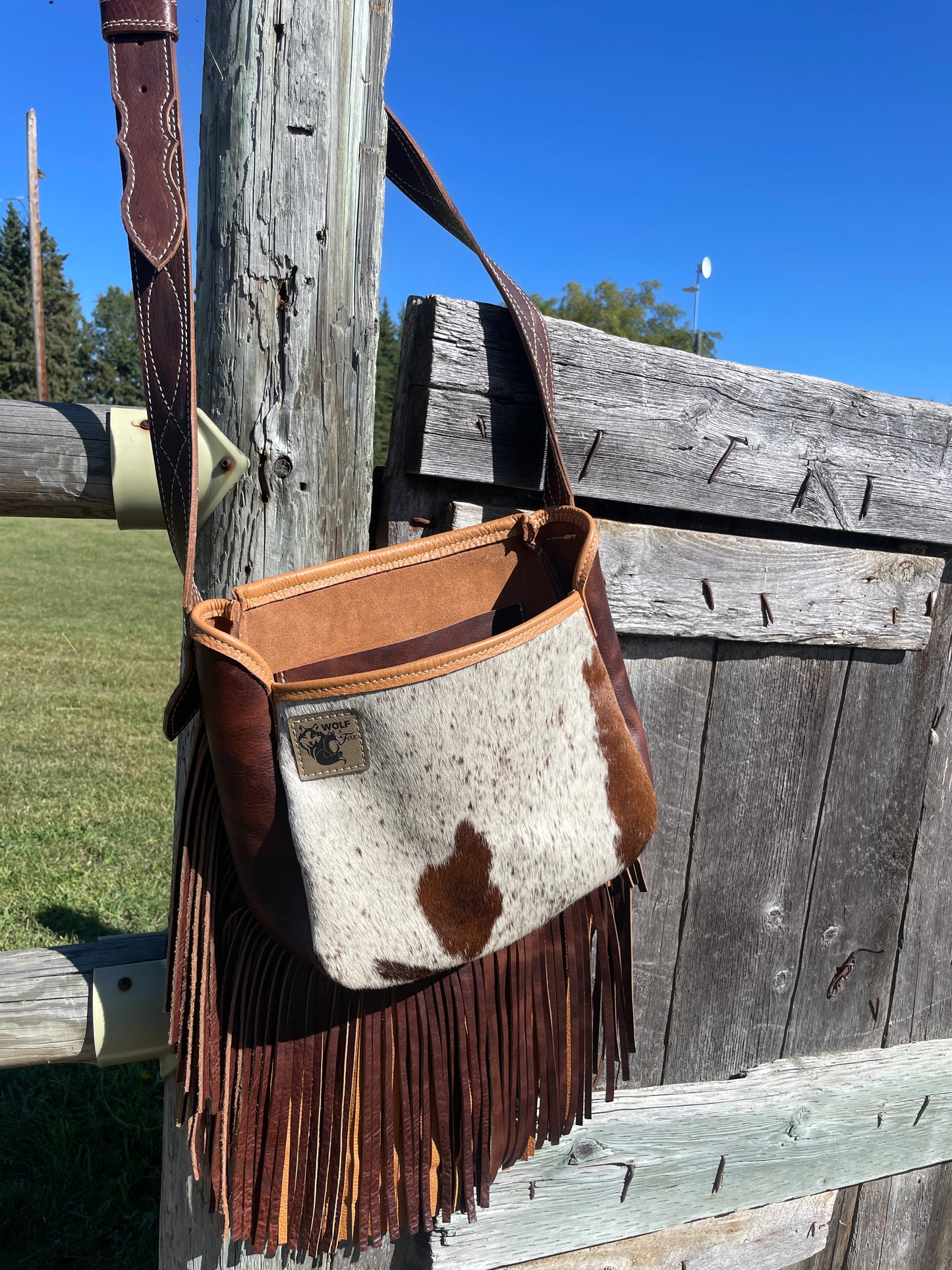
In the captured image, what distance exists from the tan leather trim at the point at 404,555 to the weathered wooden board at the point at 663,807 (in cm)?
36

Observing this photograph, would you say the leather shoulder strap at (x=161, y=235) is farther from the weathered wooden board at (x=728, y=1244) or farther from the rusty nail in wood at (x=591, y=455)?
the weathered wooden board at (x=728, y=1244)

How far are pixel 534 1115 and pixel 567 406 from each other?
1015 mm

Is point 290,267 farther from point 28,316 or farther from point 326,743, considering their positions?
point 28,316

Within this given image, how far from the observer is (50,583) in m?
11.6

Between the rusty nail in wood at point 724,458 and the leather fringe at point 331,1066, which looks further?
the rusty nail in wood at point 724,458

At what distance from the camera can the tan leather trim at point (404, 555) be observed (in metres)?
1.04

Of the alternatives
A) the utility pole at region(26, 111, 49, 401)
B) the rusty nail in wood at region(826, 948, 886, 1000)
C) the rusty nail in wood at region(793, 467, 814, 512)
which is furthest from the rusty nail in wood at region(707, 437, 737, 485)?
the utility pole at region(26, 111, 49, 401)

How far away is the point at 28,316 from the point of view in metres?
39.1

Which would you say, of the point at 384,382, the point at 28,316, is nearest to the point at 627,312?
the point at 384,382

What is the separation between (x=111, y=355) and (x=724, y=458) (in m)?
56.5

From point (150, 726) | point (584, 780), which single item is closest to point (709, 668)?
point (584, 780)

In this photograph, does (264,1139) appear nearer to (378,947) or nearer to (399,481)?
(378,947)

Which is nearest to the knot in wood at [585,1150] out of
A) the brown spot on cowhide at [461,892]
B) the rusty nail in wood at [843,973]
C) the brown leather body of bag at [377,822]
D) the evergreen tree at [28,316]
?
the brown leather body of bag at [377,822]

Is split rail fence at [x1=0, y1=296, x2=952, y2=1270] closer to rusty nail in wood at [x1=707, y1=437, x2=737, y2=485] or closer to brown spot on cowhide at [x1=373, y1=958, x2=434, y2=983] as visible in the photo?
rusty nail in wood at [x1=707, y1=437, x2=737, y2=485]
